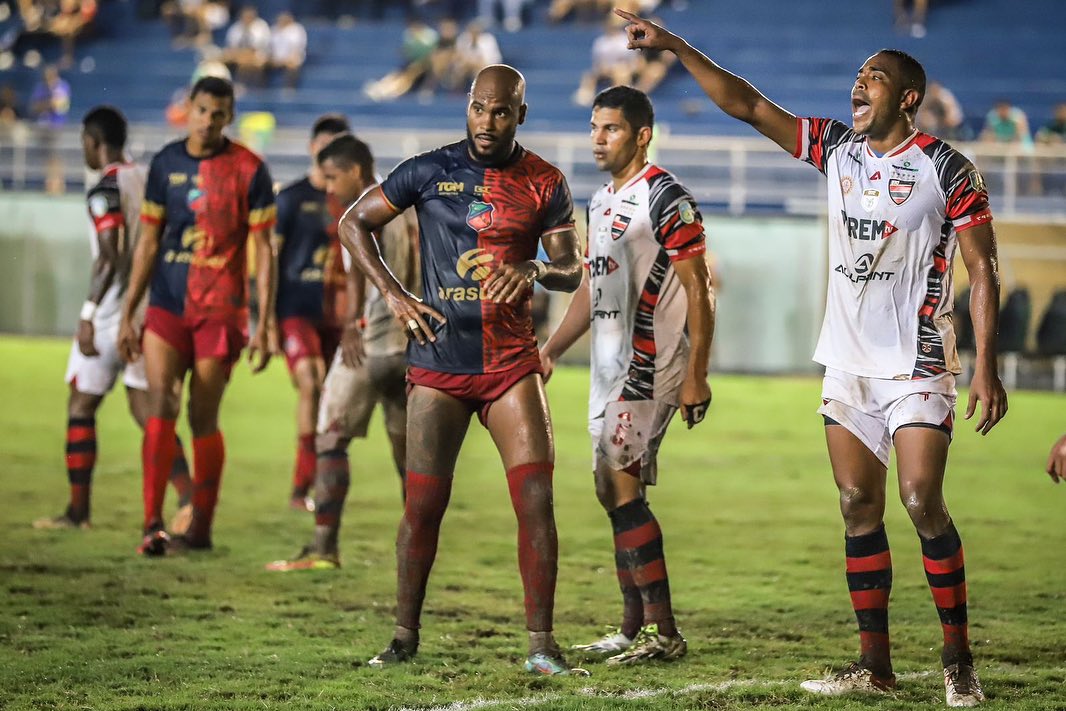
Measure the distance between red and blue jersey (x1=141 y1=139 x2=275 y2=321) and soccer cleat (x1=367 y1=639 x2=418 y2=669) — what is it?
2.73 m

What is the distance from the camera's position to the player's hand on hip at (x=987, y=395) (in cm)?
541

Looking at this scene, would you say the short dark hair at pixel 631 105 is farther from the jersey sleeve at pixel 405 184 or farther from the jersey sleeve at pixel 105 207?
the jersey sleeve at pixel 105 207

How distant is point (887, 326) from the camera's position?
5633 millimetres

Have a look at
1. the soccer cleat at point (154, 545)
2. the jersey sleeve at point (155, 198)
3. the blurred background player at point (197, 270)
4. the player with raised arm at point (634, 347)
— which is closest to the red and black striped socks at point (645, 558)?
the player with raised arm at point (634, 347)

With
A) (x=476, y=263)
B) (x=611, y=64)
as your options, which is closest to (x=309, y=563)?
(x=476, y=263)

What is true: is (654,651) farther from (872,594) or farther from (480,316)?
(480,316)

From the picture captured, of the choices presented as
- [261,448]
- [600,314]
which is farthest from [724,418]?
[600,314]

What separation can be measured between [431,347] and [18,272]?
54.5ft

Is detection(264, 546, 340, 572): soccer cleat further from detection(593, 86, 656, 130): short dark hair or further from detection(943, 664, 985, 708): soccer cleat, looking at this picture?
detection(943, 664, 985, 708): soccer cleat

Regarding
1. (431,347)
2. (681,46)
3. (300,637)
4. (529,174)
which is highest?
(681,46)

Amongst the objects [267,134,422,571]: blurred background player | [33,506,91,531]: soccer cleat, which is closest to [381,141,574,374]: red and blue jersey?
[267,134,422,571]: blurred background player

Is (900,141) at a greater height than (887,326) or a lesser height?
greater

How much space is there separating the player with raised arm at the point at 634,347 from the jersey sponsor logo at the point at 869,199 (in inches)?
30.6

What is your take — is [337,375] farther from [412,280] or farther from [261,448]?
[261,448]
